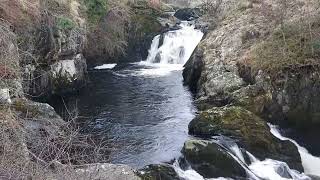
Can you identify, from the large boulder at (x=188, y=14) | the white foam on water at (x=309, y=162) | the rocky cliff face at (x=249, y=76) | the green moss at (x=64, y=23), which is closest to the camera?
the white foam on water at (x=309, y=162)

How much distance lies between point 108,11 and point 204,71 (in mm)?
6545

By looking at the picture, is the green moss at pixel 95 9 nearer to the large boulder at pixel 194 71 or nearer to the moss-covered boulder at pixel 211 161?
the large boulder at pixel 194 71

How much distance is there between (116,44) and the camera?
2411 cm

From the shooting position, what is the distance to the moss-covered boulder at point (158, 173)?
11.1 meters

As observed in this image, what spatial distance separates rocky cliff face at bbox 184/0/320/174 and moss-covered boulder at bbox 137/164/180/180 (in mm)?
2727

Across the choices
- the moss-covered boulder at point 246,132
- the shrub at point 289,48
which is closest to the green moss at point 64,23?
the shrub at point 289,48

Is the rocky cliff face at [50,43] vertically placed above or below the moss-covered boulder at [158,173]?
above

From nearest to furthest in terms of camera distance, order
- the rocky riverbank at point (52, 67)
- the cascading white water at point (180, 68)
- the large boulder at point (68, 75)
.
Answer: the rocky riverbank at point (52, 67) < the cascading white water at point (180, 68) < the large boulder at point (68, 75)

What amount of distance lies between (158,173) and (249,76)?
24.8ft

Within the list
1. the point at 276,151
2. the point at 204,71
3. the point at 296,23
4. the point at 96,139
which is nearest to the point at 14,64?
the point at 96,139

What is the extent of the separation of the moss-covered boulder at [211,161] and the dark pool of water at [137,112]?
608 mm

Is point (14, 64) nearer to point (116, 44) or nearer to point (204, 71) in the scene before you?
point (204, 71)

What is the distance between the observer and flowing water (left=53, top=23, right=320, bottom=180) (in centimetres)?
1289

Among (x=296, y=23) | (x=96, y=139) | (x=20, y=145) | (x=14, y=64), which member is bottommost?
(x=96, y=139)
